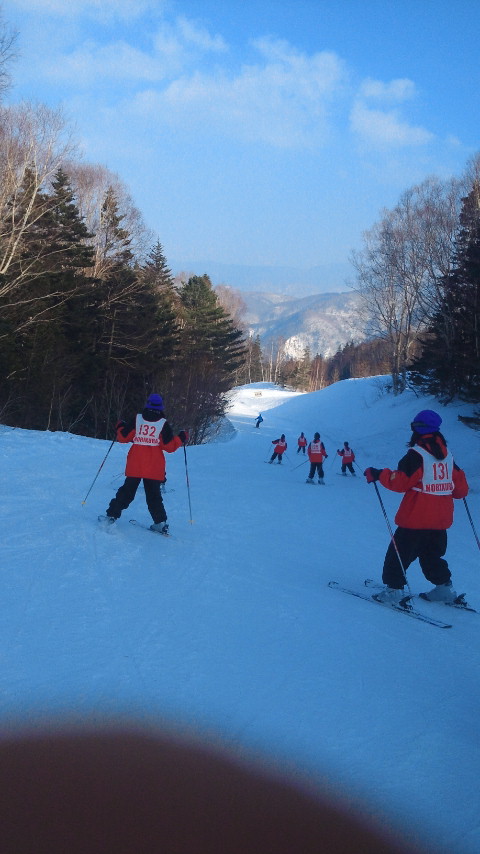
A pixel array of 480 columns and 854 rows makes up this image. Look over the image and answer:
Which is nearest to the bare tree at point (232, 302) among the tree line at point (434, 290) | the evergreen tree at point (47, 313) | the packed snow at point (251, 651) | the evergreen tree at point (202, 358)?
the evergreen tree at point (202, 358)

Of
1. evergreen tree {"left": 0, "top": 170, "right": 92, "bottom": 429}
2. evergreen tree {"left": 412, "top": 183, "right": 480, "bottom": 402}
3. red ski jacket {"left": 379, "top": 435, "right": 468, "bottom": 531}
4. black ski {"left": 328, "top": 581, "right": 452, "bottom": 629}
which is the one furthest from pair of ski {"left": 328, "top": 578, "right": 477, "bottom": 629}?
evergreen tree {"left": 0, "top": 170, "right": 92, "bottom": 429}

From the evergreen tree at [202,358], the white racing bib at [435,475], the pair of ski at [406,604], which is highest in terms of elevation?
the evergreen tree at [202,358]

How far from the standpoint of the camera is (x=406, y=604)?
5547 millimetres

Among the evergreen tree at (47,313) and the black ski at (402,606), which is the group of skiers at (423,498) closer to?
the black ski at (402,606)

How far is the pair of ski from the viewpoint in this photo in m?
5.27

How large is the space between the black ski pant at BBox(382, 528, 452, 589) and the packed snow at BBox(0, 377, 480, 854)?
1.17 feet

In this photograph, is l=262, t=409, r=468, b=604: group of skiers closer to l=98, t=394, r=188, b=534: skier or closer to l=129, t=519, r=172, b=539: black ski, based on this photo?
l=98, t=394, r=188, b=534: skier

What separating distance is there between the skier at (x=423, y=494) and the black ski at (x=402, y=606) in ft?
0.25

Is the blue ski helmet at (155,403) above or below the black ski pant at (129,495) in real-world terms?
above

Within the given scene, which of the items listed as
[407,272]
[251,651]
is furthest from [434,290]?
[251,651]

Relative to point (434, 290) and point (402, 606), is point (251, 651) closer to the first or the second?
point (402, 606)

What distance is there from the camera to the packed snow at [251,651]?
113 inches

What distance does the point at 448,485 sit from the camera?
5.52 metres

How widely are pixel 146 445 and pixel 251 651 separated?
351 centimetres
